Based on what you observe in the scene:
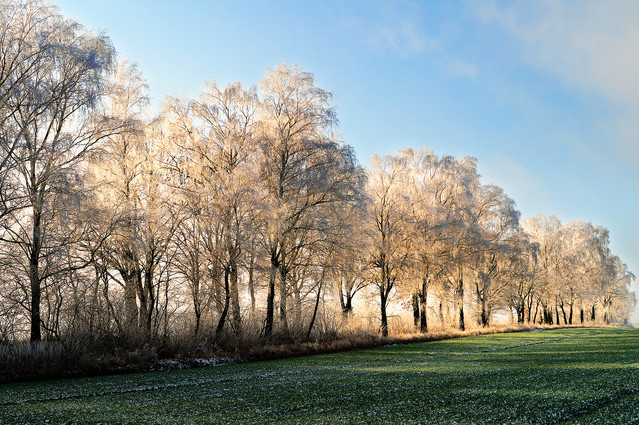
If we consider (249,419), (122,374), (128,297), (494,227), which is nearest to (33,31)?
(128,297)

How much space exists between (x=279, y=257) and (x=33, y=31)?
13.6 m

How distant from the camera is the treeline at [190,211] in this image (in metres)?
15.1

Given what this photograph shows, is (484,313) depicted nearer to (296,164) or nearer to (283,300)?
(283,300)

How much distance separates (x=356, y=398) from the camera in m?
7.29

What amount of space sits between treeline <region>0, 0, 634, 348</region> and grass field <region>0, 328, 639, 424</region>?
6.23 meters

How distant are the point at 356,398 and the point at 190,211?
14004mm

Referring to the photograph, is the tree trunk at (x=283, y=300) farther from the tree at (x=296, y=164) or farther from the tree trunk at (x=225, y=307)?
the tree trunk at (x=225, y=307)

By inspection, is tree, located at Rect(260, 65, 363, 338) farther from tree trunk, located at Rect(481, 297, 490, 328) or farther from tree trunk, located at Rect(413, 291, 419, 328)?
tree trunk, located at Rect(481, 297, 490, 328)

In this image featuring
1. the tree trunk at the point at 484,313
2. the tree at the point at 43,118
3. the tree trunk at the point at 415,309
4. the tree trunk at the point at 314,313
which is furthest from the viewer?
the tree trunk at the point at 484,313

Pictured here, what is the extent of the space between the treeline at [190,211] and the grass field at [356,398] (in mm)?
6233

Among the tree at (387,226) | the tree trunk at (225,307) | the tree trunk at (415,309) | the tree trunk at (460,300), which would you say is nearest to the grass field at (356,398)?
the tree trunk at (225,307)

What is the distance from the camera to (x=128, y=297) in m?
18.6

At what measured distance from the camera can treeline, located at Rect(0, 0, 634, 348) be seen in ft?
49.5

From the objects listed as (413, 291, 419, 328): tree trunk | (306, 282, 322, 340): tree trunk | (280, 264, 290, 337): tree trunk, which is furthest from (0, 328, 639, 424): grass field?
(413, 291, 419, 328): tree trunk
